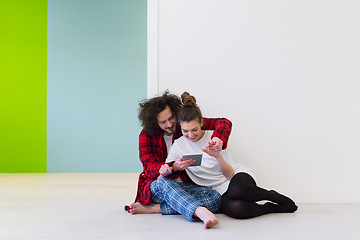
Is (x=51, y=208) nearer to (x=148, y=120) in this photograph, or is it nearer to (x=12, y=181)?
(x=148, y=120)

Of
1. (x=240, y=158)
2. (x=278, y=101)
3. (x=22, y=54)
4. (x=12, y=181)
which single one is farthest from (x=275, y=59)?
(x=22, y=54)

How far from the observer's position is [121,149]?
4953mm

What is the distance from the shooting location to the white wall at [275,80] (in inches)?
103

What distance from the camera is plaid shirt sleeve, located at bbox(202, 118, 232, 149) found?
2.16m

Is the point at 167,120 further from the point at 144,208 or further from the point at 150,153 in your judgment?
the point at 144,208

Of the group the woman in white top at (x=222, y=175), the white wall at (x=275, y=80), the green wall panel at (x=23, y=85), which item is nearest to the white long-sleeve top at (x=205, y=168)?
the woman in white top at (x=222, y=175)

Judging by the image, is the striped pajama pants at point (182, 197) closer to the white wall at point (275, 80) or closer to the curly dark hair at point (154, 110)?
the curly dark hair at point (154, 110)

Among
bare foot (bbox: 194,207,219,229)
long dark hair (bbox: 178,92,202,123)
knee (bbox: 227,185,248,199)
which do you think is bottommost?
bare foot (bbox: 194,207,219,229)

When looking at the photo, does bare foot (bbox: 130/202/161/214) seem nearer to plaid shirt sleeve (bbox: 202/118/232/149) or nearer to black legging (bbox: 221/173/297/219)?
black legging (bbox: 221/173/297/219)

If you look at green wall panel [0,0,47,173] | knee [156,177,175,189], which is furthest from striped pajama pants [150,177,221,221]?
green wall panel [0,0,47,173]

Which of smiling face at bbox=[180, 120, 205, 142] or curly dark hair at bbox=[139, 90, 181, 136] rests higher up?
curly dark hair at bbox=[139, 90, 181, 136]

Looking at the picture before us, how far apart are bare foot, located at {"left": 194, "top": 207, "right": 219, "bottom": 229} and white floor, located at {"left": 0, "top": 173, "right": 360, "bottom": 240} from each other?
0.03 meters

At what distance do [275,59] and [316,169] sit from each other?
793 millimetres

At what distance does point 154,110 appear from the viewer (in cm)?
220
